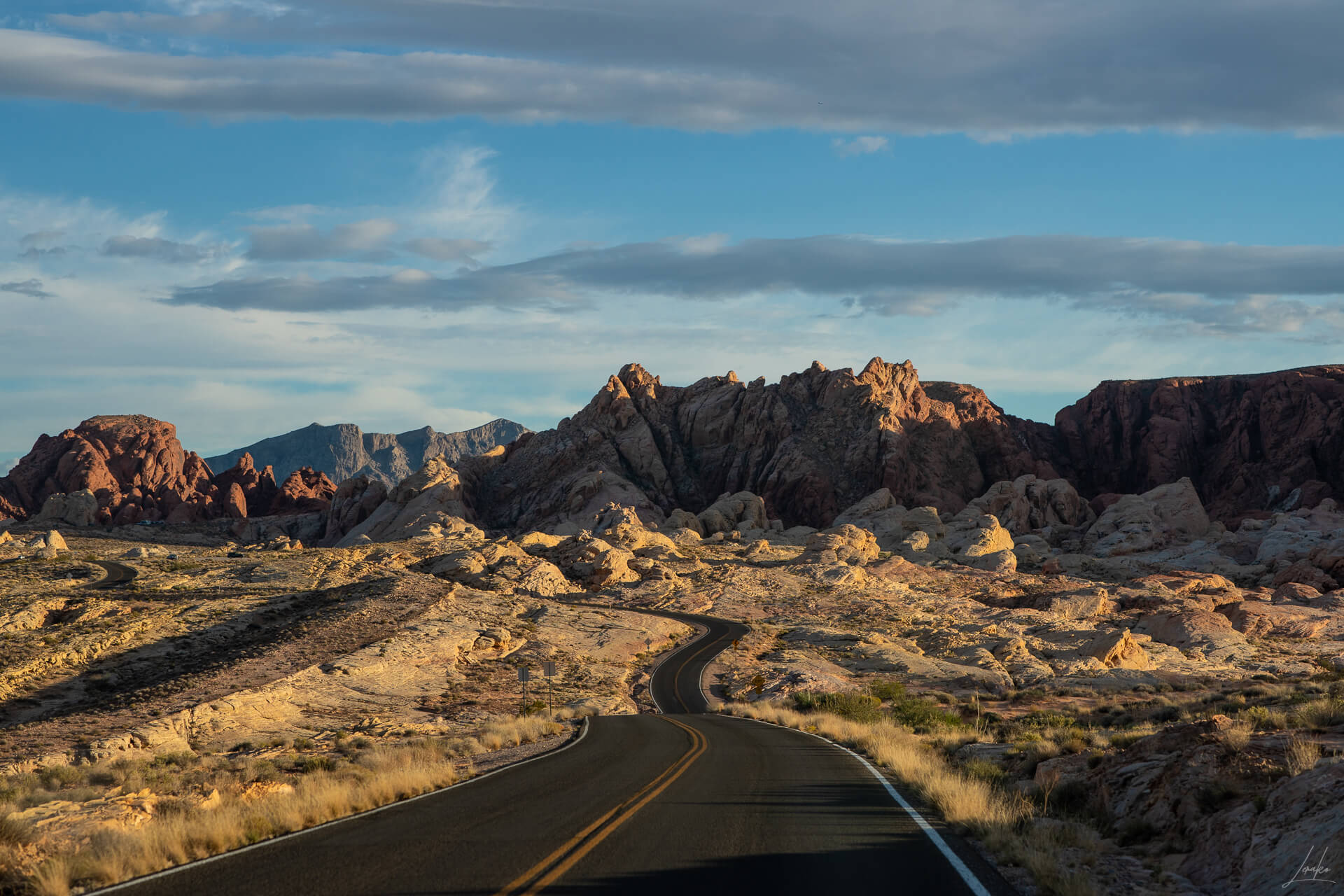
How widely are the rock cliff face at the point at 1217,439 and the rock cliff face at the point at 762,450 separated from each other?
Answer: 1588 cm

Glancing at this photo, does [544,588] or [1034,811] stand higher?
[1034,811]

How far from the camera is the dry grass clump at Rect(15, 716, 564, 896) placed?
9875mm

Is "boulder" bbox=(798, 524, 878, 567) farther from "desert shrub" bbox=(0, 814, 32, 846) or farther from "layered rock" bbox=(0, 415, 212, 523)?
"layered rock" bbox=(0, 415, 212, 523)

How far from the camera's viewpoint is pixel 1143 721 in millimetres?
27766

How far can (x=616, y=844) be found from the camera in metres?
10.7

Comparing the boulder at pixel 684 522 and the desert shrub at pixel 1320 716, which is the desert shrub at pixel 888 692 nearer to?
the desert shrub at pixel 1320 716

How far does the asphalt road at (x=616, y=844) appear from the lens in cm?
898

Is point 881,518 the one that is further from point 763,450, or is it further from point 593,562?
point 593,562

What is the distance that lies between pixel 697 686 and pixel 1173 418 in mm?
148546

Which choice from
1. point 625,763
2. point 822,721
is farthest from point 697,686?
point 625,763

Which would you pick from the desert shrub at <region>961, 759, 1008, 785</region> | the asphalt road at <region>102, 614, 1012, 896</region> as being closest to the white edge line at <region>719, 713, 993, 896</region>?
the asphalt road at <region>102, 614, 1012, 896</region>

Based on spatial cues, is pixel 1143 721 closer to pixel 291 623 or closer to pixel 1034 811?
pixel 1034 811

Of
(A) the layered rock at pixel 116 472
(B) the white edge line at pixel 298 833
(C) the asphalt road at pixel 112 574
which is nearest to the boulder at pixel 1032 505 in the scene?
(C) the asphalt road at pixel 112 574

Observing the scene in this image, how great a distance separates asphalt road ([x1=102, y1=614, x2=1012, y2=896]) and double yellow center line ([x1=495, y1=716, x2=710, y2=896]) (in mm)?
30
